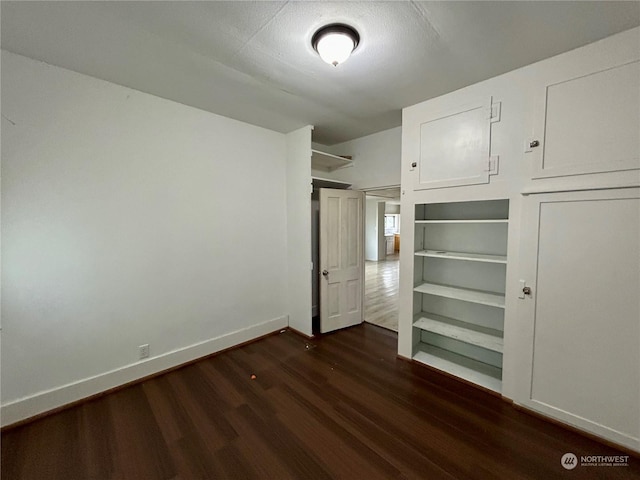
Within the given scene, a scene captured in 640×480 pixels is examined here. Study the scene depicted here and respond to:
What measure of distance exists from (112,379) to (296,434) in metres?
1.83

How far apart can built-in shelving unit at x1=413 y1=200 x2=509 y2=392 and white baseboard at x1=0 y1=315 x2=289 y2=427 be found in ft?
7.38

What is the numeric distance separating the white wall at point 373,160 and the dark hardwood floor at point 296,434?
246cm

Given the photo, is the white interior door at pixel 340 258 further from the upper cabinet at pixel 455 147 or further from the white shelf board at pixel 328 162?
the upper cabinet at pixel 455 147

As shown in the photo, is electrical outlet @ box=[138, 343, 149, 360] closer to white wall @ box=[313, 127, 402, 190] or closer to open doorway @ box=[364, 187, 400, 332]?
open doorway @ box=[364, 187, 400, 332]

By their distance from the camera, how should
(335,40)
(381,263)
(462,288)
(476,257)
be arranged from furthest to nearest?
(381,263) → (462,288) → (476,257) → (335,40)

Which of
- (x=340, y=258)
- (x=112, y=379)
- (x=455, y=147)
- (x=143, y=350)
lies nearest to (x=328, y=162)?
(x=340, y=258)

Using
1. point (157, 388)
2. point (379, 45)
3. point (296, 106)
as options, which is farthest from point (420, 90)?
point (157, 388)

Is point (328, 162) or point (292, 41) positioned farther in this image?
point (328, 162)

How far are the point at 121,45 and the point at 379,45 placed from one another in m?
1.85

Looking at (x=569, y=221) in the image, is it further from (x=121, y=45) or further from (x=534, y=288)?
(x=121, y=45)

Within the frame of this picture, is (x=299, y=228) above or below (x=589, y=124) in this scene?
below

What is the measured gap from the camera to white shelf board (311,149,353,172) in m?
3.41

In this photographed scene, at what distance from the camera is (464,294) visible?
246 cm

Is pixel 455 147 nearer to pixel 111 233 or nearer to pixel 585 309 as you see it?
pixel 585 309
